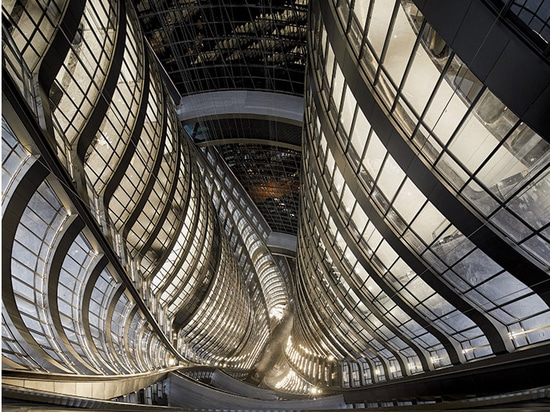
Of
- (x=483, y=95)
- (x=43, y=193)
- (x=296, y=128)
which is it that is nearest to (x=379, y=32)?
(x=483, y=95)

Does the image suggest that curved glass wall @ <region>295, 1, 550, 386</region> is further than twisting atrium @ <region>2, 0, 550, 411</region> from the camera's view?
Yes

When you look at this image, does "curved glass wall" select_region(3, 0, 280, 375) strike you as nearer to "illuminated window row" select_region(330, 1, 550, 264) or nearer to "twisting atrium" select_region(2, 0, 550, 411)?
"twisting atrium" select_region(2, 0, 550, 411)

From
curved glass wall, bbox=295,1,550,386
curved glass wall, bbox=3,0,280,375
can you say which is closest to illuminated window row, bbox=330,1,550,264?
curved glass wall, bbox=295,1,550,386

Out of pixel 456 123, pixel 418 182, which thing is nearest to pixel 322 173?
pixel 418 182

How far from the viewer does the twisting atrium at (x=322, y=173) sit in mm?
10266

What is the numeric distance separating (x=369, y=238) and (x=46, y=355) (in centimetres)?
1444

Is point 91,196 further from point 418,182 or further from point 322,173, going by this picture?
point 418,182

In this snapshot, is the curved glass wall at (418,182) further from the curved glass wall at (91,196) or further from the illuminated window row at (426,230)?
the curved glass wall at (91,196)

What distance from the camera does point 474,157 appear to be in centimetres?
1142

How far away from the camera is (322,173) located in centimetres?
2092

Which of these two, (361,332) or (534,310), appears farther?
(361,332)

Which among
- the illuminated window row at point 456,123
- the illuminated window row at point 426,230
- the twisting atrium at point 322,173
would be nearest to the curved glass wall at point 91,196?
the twisting atrium at point 322,173

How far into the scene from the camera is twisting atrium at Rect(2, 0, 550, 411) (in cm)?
1027

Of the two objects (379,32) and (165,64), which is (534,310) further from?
(165,64)
